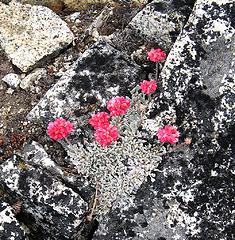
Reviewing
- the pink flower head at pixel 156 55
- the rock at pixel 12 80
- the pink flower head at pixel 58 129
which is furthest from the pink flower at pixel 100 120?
the rock at pixel 12 80

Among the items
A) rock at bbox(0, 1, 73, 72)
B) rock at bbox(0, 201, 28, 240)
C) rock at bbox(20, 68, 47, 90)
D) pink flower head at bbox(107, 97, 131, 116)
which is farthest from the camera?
rock at bbox(0, 1, 73, 72)

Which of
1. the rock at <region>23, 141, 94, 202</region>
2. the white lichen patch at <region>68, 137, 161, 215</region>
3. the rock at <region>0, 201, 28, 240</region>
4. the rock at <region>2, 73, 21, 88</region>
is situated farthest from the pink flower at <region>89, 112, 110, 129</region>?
the rock at <region>2, 73, 21, 88</region>

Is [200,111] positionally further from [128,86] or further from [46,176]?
[46,176]

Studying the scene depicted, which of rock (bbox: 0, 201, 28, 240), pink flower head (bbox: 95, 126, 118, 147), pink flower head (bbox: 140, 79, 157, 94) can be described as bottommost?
rock (bbox: 0, 201, 28, 240)

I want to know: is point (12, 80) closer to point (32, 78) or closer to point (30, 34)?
point (32, 78)

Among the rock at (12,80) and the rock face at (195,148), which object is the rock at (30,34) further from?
the rock face at (195,148)

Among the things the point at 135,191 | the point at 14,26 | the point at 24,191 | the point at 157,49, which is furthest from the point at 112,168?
the point at 14,26

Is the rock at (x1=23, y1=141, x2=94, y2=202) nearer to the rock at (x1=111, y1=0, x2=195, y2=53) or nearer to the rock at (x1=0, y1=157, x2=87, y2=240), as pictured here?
the rock at (x1=0, y1=157, x2=87, y2=240)
